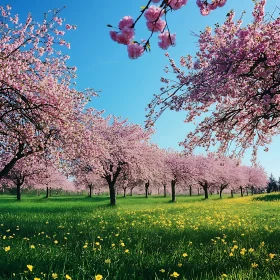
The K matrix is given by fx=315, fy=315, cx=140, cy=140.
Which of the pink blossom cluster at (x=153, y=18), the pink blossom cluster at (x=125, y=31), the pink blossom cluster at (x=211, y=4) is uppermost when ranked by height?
the pink blossom cluster at (x=211, y=4)

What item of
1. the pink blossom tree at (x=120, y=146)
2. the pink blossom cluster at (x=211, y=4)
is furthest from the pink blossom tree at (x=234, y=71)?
the pink blossom tree at (x=120, y=146)

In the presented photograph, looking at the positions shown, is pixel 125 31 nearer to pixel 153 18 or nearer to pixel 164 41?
pixel 153 18

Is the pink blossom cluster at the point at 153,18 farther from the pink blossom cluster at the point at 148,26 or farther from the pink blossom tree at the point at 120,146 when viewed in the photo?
the pink blossom tree at the point at 120,146

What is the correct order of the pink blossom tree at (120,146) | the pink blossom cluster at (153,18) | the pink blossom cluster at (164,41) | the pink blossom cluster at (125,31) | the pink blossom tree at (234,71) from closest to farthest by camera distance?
the pink blossom cluster at (125,31) < the pink blossom cluster at (153,18) < the pink blossom cluster at (164,41) < the pink blossom tree at (234,71) < the pink blossom tree at (120,146)

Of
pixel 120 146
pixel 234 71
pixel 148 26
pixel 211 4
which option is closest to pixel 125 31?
pixel 148 26

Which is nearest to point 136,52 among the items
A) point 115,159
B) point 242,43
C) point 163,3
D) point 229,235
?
point 163,3

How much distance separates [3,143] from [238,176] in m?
66.4

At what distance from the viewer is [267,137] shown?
16281mm

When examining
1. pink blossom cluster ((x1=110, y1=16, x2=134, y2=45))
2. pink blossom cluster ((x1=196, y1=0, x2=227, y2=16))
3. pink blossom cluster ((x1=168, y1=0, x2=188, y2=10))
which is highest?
pink blossom cluster ((x1=196, y1=0, x2=227, y2=16))

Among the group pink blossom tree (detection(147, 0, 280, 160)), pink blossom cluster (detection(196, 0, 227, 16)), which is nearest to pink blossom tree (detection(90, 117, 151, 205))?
pink blossom tree (detection(147, 0, 280, 160))

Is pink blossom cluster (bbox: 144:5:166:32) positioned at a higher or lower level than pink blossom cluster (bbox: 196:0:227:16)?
lower

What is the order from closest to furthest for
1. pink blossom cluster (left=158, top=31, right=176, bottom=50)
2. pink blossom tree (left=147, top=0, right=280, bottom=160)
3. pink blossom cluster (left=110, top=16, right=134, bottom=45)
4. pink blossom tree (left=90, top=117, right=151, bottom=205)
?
pink blossom cluster (left=110, top=16, right=134, bottom=45)
pink blossom cluster (left=158, top=31, right=176, bottom=50)
pink blossom tree (left=147, top=0, right=280, bottom=160)
pink blossom tree (left=90, top=117, right=151, bottom=205)

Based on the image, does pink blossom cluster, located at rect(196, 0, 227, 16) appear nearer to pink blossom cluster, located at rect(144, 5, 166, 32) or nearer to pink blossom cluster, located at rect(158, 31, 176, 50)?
pink blossom cluster, located at rect(158, 31, 176, 50)

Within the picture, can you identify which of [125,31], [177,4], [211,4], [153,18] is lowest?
[125,31]
